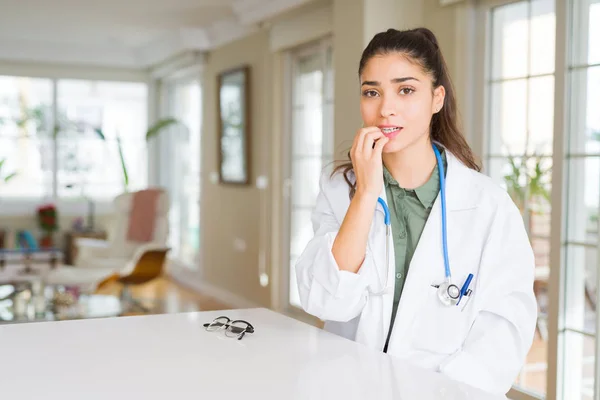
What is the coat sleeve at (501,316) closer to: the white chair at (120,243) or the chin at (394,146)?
the chin at (394,146)

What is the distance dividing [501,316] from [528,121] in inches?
87.9

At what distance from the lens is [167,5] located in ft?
20.0

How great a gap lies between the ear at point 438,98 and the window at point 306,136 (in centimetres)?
342

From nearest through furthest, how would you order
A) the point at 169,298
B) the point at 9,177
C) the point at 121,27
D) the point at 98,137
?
1. the point at 169,298
2. the point at 121,27
3. the point at 9,177
4. the point at 98,137

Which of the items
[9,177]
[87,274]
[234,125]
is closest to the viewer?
[87,274]

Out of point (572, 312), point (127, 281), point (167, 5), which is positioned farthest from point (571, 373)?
point (167, 5)

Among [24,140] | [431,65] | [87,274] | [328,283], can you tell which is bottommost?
[87,274]

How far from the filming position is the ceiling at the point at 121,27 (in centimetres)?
604

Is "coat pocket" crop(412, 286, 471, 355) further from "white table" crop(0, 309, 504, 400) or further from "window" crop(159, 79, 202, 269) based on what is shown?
"window" crop(159, 79, 202, 269)

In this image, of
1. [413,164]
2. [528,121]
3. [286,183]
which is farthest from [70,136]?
[413,164]

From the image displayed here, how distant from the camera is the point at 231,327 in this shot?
154 cm

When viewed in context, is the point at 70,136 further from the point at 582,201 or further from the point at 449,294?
the point at 449,294

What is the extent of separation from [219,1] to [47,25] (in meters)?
2.23

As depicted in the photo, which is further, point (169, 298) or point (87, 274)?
point (169, 298)
